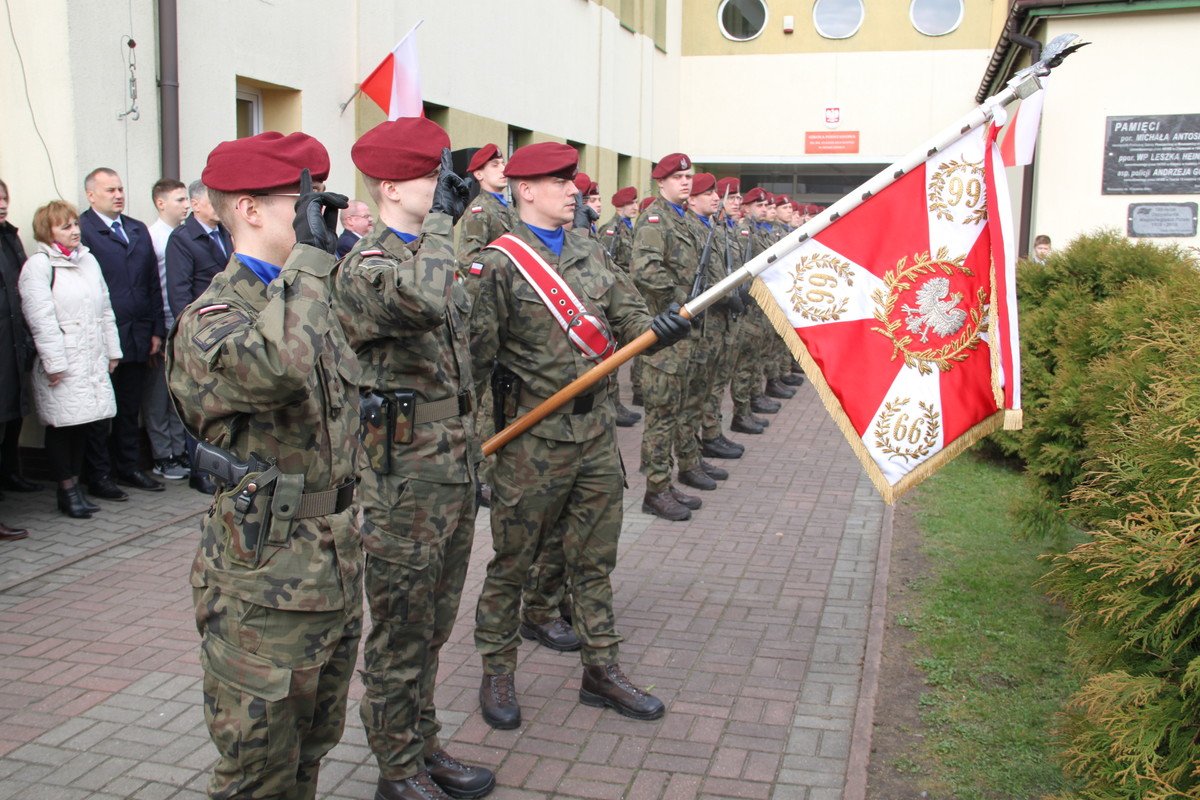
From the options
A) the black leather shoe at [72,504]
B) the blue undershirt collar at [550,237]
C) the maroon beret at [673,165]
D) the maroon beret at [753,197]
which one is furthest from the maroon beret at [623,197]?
the blue undershirt collar at [550,237]

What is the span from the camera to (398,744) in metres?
3.72

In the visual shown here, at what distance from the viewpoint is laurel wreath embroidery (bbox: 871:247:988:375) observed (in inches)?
165

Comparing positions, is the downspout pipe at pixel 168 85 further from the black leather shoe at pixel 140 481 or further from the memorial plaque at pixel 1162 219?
the memorial plaque at pixel 1162 219

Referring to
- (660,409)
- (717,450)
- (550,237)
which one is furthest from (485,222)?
(717,450)

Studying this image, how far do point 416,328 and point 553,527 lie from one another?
1.42 metres

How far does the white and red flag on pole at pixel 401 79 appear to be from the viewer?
1010cm

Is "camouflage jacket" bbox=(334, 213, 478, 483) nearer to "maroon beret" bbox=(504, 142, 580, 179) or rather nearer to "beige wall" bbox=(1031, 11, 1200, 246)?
"maroon beret" bbox=(504, 142, 580, 179)

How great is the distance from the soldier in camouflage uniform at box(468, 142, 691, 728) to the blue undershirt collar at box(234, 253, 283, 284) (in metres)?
1.52

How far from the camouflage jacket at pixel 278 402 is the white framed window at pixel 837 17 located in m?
21.5

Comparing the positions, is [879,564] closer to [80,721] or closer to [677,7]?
[80,721]

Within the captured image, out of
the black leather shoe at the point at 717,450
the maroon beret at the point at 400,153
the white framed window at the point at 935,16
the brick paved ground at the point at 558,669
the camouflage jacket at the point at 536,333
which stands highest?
the white framed window at the point at 935,16

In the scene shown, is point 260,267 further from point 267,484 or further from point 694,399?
point 694,399

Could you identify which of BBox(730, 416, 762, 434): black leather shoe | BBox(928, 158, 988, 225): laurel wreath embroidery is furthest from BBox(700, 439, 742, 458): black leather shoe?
BBox(928, 158, 988, 225): laurel wreath embroidery

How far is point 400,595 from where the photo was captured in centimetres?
368
